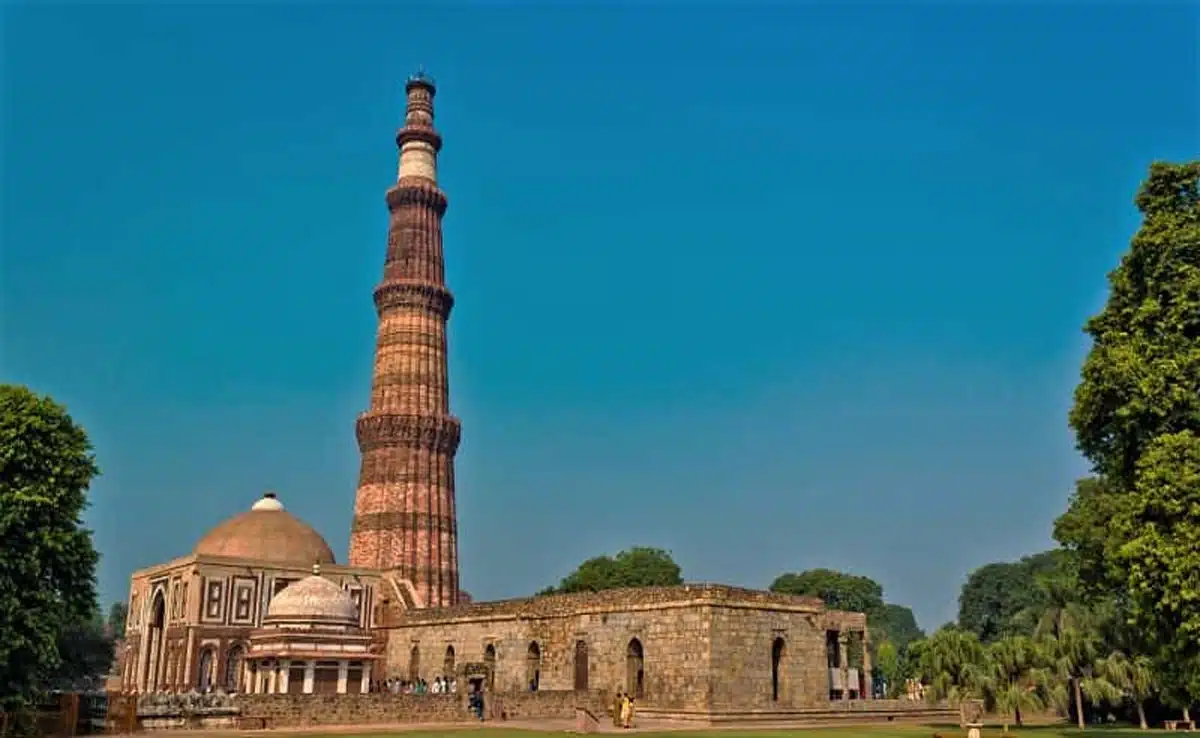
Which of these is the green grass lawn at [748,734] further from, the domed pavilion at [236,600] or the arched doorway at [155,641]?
the arched doorway at [155,641]

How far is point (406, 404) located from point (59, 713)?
28.1m

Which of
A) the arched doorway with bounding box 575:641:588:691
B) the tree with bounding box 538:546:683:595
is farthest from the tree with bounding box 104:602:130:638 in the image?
the arched doorway with bounding box 575:641:588:691

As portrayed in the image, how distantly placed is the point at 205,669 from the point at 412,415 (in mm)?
14716

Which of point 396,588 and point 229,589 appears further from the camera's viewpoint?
point 396,588

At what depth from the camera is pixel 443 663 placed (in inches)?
1515

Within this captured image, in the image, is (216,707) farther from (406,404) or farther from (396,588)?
(406,404)

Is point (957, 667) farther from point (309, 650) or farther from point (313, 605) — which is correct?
point (313, 605)

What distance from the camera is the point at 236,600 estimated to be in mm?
40188

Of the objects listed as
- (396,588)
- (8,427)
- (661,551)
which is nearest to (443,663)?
(396,588)

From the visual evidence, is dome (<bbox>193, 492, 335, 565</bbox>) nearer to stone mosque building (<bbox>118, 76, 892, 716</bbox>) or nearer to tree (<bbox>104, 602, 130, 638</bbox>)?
stone mosque building (<bbox>118, 76, 892, 716</bbox>)

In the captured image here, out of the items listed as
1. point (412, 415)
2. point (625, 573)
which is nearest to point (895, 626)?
point (625, 573)

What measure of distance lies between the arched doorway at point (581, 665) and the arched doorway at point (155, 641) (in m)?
17.8

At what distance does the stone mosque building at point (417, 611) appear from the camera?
A: 29.8 metres

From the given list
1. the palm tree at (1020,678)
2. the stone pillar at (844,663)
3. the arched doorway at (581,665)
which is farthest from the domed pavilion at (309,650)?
the palm tree at (1020,678)
